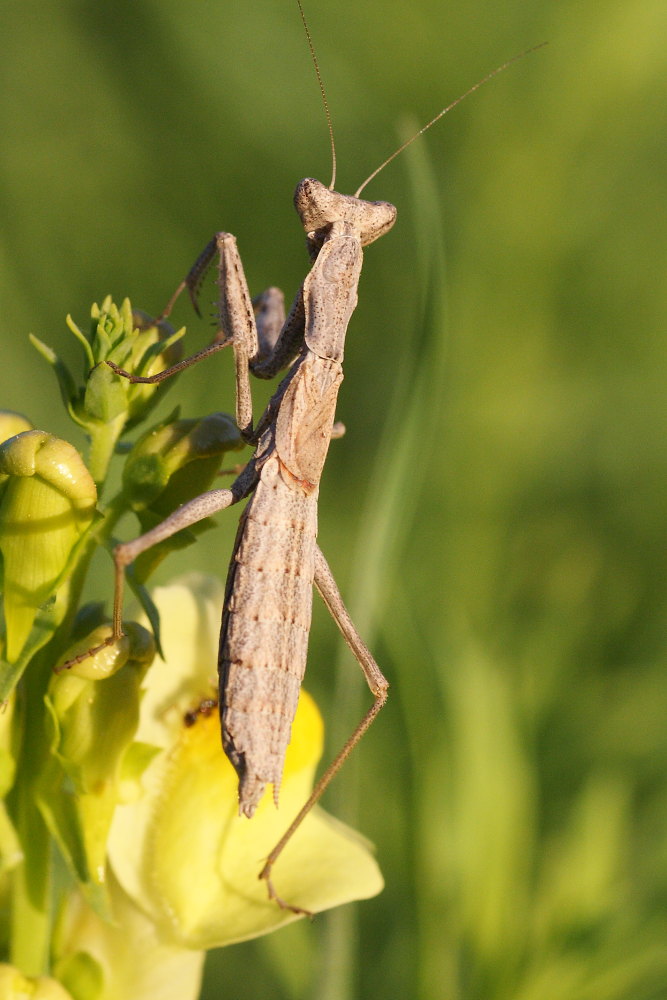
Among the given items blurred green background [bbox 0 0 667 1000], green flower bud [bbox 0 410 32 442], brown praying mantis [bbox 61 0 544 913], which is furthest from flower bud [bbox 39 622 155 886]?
blurred green background [bbox 0 0 667 1000]

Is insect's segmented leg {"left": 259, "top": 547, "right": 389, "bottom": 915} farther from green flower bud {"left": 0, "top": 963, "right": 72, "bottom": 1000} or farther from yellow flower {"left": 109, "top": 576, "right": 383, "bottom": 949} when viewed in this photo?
green flower bud {"left": 0, "top": 963, "right": 72, "bottom": 1000}

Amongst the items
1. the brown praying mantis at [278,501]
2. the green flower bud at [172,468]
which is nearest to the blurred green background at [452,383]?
the brown praying mantis at [278,501]

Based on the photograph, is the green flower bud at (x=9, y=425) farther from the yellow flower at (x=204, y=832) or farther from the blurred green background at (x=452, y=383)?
the blurred green background at (x=452, y=383)

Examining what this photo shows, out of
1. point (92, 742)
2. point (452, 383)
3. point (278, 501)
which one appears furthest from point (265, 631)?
point (452, 383)

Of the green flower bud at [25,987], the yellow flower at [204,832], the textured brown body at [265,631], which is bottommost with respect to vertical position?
the green flower bud at [25,987]

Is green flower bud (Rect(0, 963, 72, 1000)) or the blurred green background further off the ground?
the blurred green background

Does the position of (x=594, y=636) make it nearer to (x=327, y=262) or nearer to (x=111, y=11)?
(x=327, y=262)
